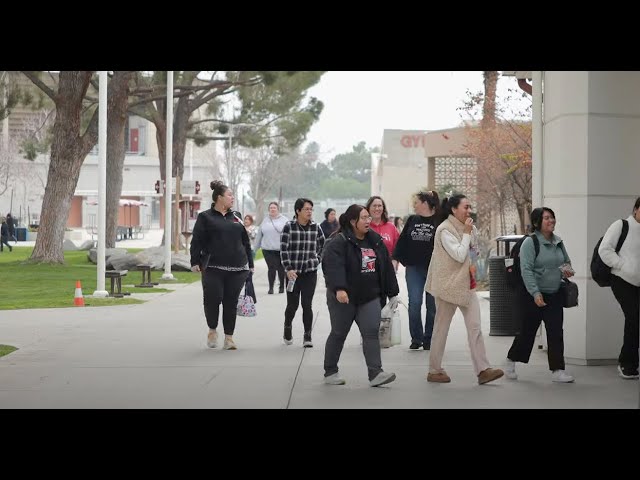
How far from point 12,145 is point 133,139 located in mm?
25219

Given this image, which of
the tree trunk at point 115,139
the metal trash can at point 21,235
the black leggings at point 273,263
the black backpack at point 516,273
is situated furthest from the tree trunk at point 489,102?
the metal trash can at point 21,235

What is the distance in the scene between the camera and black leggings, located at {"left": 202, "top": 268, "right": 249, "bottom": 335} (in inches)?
509

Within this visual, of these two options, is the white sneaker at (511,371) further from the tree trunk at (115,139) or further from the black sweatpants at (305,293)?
the tree trunk at (115,139)

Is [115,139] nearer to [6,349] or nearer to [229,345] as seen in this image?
[6,349]

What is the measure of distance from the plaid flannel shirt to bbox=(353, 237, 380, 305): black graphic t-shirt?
10.5 ft

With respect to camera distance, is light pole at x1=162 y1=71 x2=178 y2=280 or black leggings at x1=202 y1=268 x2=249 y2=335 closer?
black leggings at x1=202 y1=268 x2=249 y2=335

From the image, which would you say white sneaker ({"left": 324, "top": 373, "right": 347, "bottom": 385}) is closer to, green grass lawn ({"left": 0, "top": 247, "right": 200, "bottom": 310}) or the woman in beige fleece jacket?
the woman in beige fleece jacket

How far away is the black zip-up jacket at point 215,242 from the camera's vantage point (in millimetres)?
12820

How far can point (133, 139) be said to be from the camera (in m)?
99.6

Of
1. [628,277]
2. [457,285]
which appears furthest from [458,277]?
[628,277]

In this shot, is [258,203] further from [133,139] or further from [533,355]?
[533,355]

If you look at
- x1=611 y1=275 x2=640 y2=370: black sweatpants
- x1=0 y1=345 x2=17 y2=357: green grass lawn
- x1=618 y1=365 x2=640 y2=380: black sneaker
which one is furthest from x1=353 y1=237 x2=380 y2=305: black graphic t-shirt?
x1=0 y1=345 x2=17 y2=357: green grass lawn

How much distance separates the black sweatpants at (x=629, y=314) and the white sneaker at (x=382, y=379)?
7.36 feet
